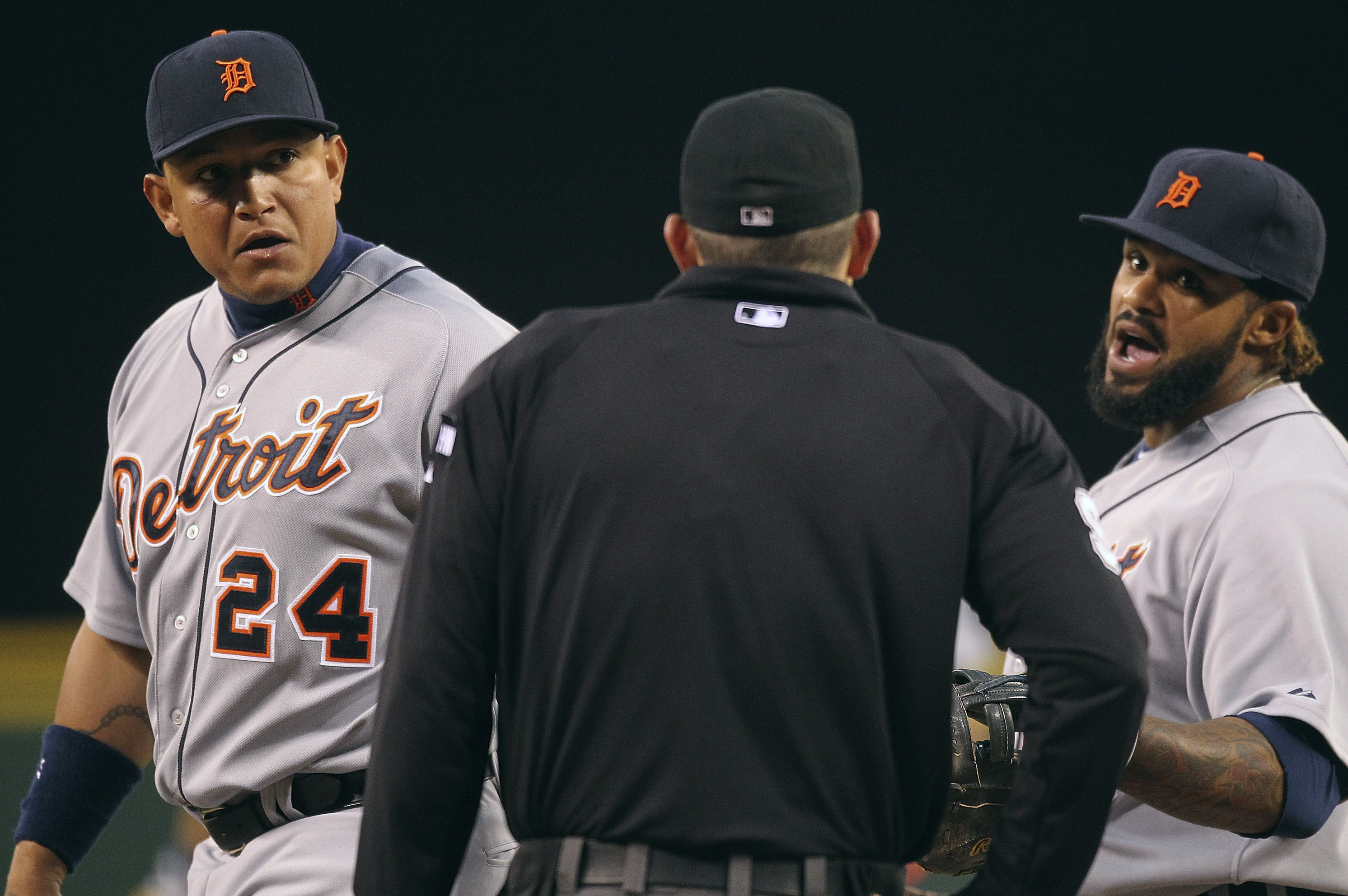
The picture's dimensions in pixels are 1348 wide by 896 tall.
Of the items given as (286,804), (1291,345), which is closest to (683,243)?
(286,804)

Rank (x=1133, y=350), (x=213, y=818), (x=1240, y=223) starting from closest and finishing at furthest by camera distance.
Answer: (x=213, y=818) < (x=1240, y=223) < (x=1133, y=350)

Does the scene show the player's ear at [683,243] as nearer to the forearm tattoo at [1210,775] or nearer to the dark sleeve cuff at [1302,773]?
the forearm tattoo at [1210,775]

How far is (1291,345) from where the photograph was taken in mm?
2441

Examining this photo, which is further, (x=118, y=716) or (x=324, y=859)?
(x=118, y=716)

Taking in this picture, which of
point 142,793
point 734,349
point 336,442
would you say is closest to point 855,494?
point 734,349

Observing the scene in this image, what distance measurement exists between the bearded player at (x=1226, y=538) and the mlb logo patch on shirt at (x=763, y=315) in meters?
0.69

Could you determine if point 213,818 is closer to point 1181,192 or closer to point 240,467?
point 240,467

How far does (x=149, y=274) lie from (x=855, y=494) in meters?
4.92

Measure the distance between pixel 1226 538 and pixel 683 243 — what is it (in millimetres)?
1102

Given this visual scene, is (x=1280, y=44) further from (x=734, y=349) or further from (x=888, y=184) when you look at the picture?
(x=734, y=349)

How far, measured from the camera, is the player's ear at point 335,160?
214 centimetres

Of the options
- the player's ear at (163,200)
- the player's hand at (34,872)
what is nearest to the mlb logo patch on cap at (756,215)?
the player's ear at (163,200)

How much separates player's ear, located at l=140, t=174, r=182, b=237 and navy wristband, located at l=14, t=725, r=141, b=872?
80cm

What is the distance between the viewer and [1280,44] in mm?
5410
